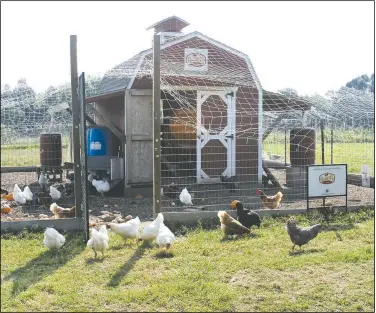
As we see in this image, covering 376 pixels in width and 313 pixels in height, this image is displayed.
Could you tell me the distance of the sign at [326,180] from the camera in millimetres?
7754

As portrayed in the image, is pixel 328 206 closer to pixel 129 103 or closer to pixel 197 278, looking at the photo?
pixel 197 278

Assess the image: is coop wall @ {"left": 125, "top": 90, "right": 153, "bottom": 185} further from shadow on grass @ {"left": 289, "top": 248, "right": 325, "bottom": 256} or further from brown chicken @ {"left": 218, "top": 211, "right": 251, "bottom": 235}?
shadow on grass @ {"left": 289, "top": 248, "right": 325, "bottom": 256}

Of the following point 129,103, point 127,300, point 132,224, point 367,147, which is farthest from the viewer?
point 367,147

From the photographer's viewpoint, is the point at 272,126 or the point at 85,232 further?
the point at 272,126

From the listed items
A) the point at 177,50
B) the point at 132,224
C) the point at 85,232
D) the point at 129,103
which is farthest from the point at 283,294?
the point at 177,50

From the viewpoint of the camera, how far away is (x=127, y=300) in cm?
421

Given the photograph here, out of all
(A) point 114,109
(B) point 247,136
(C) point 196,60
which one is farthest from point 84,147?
(A) point 114,109

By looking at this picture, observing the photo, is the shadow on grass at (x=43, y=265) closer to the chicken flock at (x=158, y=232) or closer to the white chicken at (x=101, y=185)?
the chicken flock at (x=158, y=232)

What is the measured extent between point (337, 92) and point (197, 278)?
6.36 meters

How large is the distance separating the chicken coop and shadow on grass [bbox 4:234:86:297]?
462 cm

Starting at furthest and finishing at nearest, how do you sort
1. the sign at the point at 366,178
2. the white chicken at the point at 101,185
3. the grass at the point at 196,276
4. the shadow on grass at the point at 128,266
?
the sign at the point at 366,178
the white chicken at the point at 101,185
the shadow on grass at the point at 128,266
the grass at the point at 196,276

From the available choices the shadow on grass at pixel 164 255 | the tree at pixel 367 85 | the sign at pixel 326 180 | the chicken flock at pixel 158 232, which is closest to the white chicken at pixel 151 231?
the chicken flock at pixel 158 232

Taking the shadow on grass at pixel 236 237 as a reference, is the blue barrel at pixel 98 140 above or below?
above

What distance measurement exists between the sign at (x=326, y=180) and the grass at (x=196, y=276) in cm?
132
